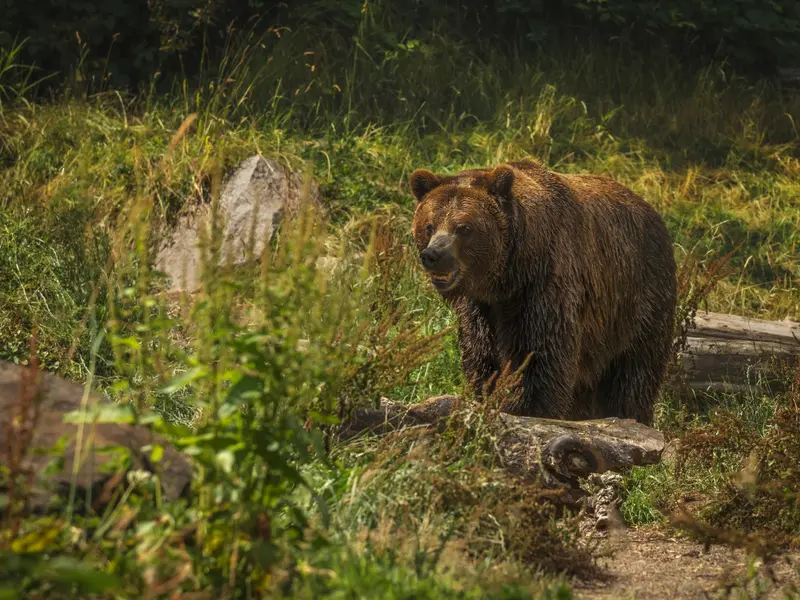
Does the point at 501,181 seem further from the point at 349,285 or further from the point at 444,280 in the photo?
the point at 349,285

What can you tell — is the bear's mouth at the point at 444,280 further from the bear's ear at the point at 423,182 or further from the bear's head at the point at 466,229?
the bear's ear at the point at 423,182

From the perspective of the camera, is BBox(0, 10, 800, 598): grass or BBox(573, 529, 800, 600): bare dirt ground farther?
BBox(573, 529, 800, 600): bare dirt ground

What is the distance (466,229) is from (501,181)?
0.35 m

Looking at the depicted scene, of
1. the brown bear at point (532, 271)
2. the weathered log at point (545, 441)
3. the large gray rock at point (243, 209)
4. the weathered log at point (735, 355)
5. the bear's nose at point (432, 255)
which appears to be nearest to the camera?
the weathered log at point (545, 441)

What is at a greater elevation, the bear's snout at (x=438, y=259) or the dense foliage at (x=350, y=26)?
the dense foliage at (x=350, y=26)

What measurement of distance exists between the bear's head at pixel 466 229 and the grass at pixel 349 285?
1.46 feet

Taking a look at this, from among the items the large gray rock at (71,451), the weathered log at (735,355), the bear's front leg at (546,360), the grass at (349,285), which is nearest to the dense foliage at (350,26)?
the grass at (349,285)

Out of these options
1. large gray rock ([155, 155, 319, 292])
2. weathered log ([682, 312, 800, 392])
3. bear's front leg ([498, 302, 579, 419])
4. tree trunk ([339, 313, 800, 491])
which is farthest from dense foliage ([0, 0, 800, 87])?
tree trunk ([339, 313, 800, 491])

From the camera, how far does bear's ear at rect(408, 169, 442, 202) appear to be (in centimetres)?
623

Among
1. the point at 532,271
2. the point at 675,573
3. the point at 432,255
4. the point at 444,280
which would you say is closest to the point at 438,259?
the point at 432,255

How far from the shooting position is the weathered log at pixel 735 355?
787cm

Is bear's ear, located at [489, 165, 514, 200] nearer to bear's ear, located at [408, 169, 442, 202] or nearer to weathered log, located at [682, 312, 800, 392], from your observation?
bear's ear, located at [408, 169, 442, 202]

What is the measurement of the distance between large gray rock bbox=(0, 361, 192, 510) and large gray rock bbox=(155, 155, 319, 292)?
17.1ft

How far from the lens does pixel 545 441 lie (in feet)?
16.3
